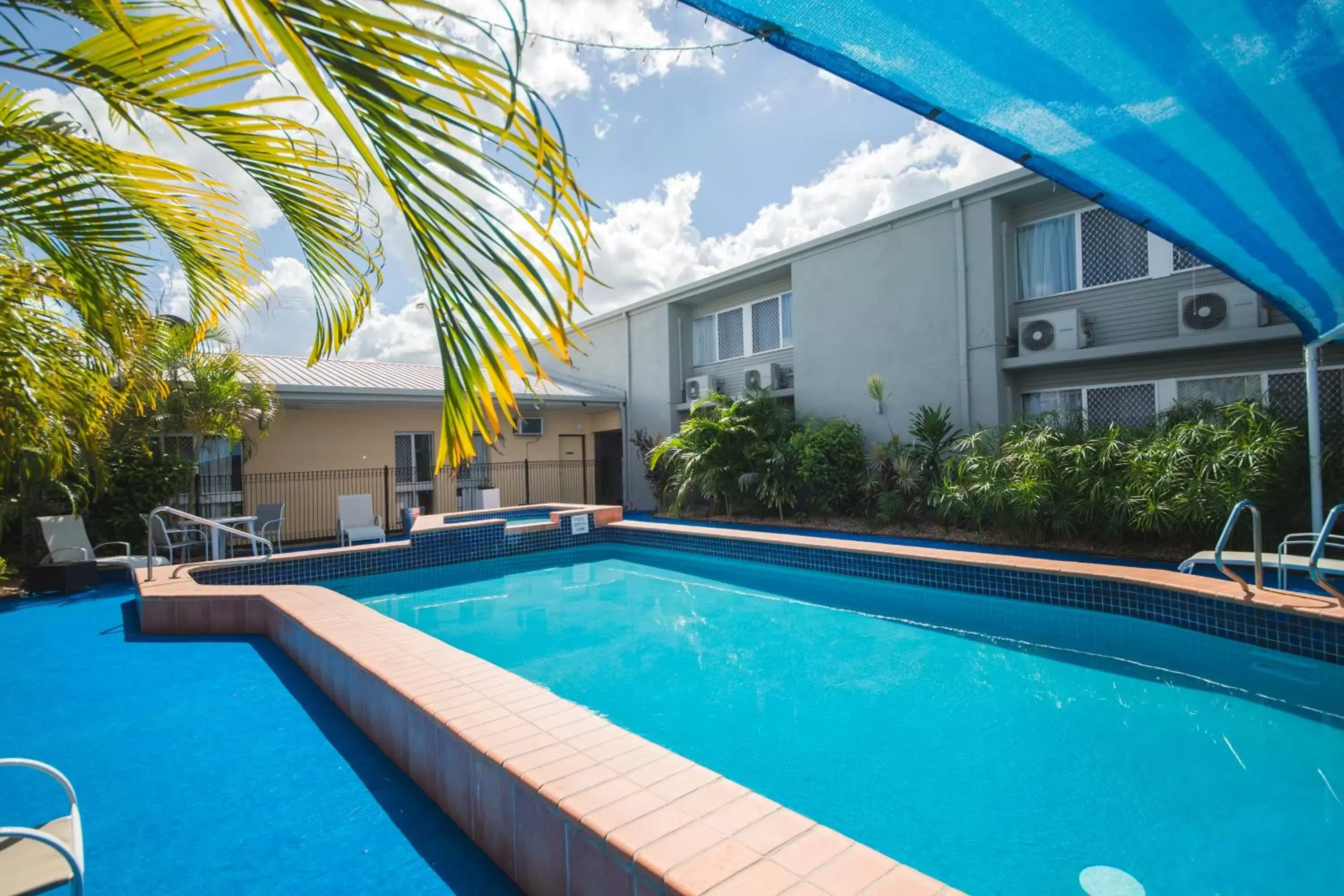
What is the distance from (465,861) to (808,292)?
12526 mm

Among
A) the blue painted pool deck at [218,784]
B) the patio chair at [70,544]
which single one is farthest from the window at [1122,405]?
the patio chair at [70,544]

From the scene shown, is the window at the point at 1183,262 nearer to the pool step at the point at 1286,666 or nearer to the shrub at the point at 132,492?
the pool step at the point at 1286,666

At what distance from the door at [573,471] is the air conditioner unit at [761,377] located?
527cm

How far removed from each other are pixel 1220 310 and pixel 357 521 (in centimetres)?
1288

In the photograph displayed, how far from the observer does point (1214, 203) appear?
12.5 feet

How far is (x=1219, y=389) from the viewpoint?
918 centimetres

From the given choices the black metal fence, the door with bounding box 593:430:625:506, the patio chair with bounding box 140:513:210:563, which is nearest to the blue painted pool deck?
the patio chair with bounding box 140:513:210:563

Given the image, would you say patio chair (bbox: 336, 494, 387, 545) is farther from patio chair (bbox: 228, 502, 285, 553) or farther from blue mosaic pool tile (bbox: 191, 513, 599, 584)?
blue mosaic pool tile (bbox: 191, 513, 599, 584)

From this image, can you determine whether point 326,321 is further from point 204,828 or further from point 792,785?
point 792,785

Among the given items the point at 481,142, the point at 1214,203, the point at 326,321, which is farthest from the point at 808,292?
the point at 481,142

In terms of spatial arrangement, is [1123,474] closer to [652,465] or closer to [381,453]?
[652,465]

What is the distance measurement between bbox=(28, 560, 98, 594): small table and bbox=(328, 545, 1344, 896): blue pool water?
12.5ft

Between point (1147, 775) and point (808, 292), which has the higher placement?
point (808, 292)

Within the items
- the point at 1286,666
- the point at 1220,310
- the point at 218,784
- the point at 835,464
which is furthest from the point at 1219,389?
the point at 218,784
